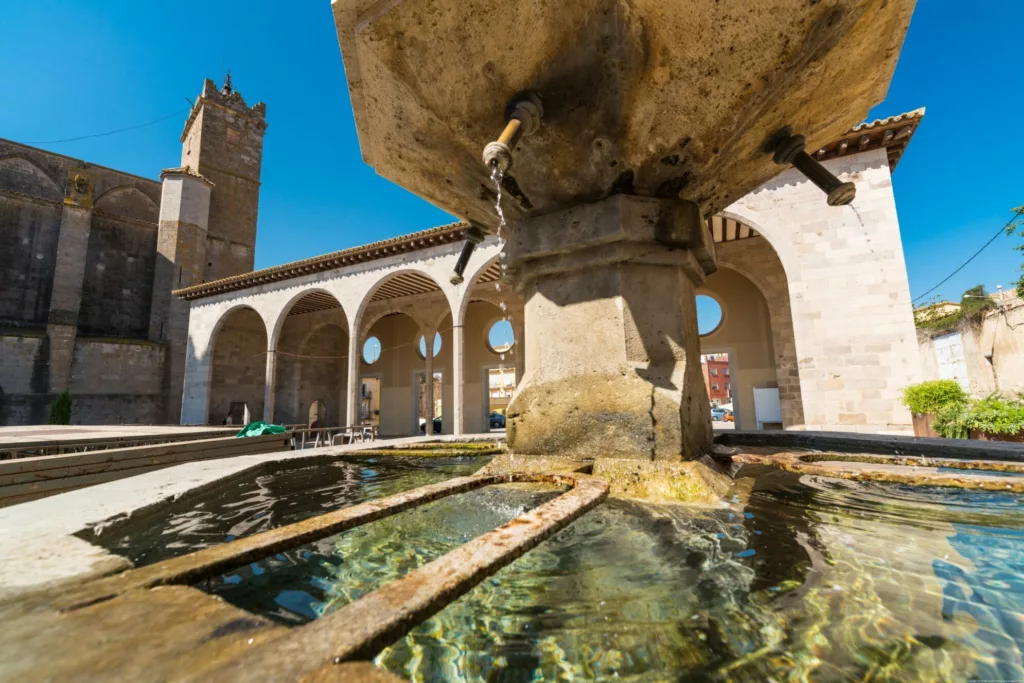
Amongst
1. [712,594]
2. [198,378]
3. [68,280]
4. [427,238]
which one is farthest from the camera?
[68,280]

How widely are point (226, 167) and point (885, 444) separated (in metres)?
26.9

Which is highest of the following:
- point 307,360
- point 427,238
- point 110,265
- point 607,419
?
point 110,265

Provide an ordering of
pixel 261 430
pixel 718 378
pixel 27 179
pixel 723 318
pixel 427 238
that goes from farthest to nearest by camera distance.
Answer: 1. pixel 718 378
2. pixel 27 179
3. pixel 723 318
4. pixel 427 238
5. pixel 261 430

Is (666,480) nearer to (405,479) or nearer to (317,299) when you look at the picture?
(405,479)

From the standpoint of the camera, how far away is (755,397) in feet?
35.2

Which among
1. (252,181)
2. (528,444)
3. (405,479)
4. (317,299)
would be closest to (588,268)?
(528,444)

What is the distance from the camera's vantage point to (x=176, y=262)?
1872cm

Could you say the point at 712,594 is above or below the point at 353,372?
below

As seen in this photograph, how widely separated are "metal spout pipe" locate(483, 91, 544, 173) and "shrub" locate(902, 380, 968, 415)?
325 inches

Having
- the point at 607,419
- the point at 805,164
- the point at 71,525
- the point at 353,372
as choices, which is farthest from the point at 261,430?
the point at 805,164

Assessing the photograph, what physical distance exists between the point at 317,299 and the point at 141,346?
24.7 feet

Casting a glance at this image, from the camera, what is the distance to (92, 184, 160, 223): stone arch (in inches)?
787

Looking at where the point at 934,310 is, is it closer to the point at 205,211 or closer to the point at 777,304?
the point at 777,304

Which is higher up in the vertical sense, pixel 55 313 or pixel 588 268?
pixel 55 313
